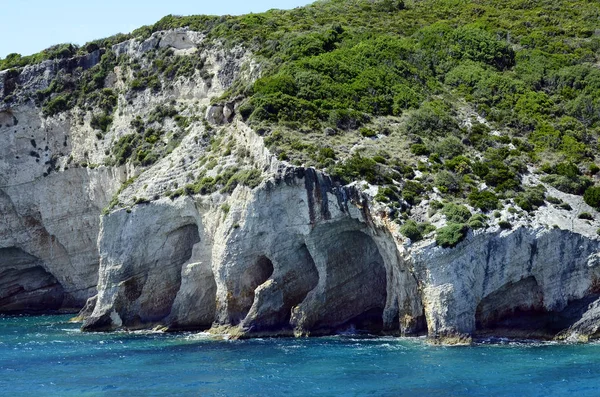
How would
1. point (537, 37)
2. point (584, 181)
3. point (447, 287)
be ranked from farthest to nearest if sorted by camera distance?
1. point (537, 37)
2. point (584, 181)
3. point (447, 287)

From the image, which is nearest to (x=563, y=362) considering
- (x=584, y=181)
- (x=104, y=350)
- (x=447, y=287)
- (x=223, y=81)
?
(x=447, y=287)

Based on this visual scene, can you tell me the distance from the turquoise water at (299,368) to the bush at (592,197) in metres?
9.59

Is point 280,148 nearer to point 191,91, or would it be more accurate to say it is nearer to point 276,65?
point 276,65

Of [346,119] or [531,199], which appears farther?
[346,119]

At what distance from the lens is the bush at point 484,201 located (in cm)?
4575

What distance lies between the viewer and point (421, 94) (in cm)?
6122

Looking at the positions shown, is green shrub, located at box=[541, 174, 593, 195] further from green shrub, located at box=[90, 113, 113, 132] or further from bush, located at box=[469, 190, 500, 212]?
green shrub, located at box=[90, 113, 113, 132]

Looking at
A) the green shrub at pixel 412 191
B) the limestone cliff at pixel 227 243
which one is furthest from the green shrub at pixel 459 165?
the limestone cliff at pixel 227 243

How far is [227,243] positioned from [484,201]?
1489 cm

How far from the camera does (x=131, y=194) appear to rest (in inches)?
2231

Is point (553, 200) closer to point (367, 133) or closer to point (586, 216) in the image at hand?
point (586, 216)

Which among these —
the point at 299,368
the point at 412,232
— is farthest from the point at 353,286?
the point at 299,368

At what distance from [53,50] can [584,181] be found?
48.1 m

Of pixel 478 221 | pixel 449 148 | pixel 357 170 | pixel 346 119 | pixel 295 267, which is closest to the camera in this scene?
pixel 478 221
